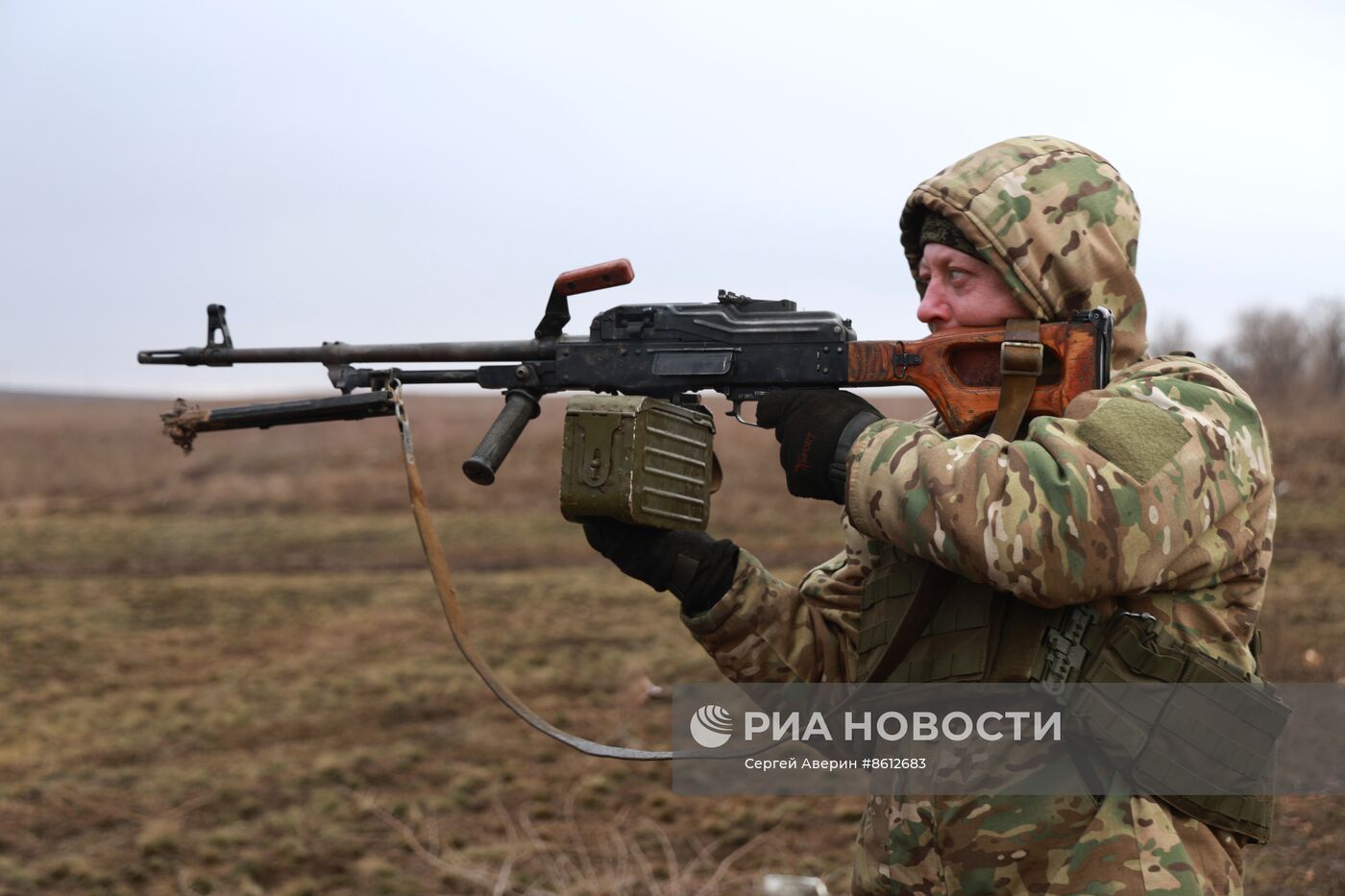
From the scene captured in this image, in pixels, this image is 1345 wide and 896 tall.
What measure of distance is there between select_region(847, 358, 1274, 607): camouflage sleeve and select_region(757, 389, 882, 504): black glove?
0.51ft

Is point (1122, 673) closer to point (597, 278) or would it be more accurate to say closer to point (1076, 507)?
point (1076, 507)

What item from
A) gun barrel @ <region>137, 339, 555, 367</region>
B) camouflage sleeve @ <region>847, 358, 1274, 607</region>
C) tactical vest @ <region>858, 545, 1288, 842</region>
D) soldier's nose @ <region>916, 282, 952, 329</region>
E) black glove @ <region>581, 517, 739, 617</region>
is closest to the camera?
camouflage sleeve @ <region>847, 358, 1274, 607</region>

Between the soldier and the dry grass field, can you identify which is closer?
the soldier

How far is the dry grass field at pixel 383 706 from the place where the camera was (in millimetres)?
6957

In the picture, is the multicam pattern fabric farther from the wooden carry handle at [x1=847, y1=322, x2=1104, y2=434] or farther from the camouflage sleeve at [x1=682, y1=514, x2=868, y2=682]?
the camouflage sleeve at [x1=682, y1=514, x2=868, y2=682]

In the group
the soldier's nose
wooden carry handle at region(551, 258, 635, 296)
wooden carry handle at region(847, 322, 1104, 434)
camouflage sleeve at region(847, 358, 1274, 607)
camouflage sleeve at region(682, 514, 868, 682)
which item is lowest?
camouflage sleeve at region(682, 514, 868, 682)

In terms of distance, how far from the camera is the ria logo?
4.05m

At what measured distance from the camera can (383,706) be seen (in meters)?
10.5

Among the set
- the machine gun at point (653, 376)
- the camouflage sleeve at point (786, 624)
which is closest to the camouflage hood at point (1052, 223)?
the machine gun at point (653, 376)

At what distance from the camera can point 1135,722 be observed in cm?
285

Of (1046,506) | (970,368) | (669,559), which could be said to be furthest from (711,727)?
(1046,506)

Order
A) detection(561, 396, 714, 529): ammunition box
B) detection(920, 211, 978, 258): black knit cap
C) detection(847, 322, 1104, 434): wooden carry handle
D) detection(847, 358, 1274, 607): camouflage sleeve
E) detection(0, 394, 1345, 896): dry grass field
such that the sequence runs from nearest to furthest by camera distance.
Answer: detection(847, 358, 1274, 607): camouflage sleeve
detection(847, 322, 1104, 434): wooden carry handle
detection(920, 211, 978, 258): black knit cap
detection(561, 396, 714, 529): ammunition box
detection(0, 394, 1345, 896): dry grass field

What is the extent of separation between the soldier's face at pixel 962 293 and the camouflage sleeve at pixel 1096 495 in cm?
39

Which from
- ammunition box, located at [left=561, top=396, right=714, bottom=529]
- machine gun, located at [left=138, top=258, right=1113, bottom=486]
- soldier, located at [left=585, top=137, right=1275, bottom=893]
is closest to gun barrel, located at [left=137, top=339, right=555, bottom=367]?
machine gun, located at [left=138, top=258, right=1113, bottom=486]
